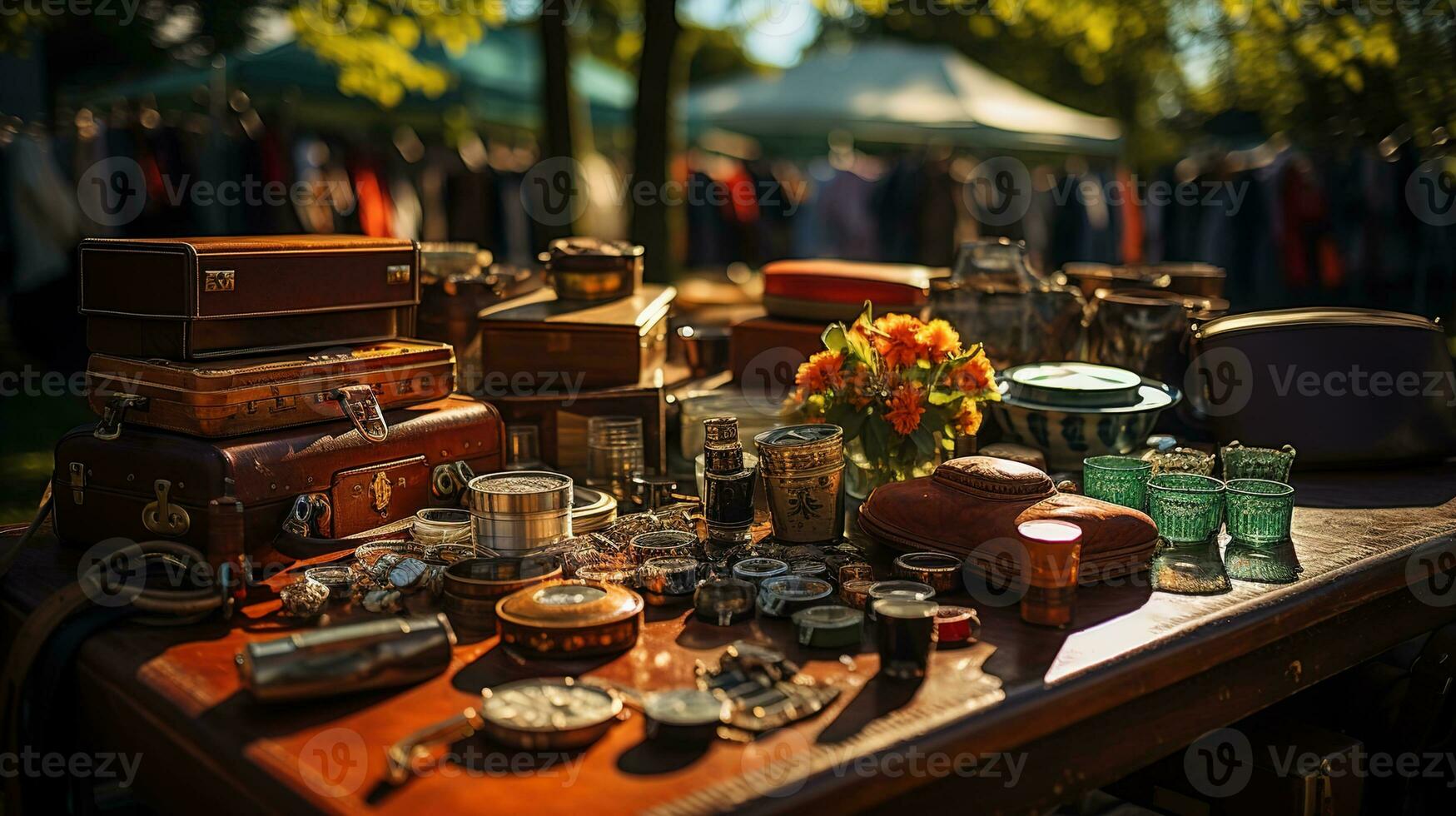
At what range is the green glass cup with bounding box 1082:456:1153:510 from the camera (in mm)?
2252

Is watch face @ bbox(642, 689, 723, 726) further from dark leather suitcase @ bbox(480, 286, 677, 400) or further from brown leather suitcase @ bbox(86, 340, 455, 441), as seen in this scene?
dark leather suitcase @ bbox(480, 286, 677, 400)

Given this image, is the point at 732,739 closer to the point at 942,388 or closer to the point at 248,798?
the point at 248,798

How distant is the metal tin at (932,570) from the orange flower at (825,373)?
53 centimetres

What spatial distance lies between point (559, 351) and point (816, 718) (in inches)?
61.3

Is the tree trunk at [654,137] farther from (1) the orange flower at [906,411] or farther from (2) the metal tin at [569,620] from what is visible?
(2) the metal tin at [569,620]

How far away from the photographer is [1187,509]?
7.12 feet

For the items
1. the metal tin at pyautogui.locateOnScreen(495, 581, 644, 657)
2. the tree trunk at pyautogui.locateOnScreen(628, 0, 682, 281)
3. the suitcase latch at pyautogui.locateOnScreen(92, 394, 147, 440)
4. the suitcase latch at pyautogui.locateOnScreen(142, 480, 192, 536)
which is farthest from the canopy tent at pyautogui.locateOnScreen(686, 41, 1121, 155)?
the metal tin at pyautogui.locateOnScreen(495, 581, 644, 657)

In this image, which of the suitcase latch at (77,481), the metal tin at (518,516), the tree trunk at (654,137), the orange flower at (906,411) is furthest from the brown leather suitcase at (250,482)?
the tree trunk at (654,137)

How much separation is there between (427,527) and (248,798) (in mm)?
844

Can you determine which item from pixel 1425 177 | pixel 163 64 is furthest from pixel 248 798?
pixel 163 64

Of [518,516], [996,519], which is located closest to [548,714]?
[518,516]

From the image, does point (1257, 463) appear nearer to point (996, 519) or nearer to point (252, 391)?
point (996, 519)

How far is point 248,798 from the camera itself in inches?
51.8

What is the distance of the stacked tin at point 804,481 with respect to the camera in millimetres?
2146
